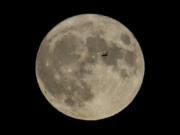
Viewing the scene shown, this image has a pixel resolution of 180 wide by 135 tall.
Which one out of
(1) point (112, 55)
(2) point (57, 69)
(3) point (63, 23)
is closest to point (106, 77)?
(1) point (112, 55)

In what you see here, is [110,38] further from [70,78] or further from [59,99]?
[59,99]

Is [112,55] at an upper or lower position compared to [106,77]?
upper

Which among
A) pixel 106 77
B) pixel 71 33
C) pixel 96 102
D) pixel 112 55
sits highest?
pixel 71 33

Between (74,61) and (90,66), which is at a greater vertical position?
(74,61)

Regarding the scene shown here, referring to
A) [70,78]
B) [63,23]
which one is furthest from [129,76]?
[63,23]

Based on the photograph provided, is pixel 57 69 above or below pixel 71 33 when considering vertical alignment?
below

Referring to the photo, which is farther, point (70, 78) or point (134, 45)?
point (134, 45)

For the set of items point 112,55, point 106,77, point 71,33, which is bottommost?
point 106,77

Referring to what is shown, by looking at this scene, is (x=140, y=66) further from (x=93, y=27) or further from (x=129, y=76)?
(x=93, y=27)

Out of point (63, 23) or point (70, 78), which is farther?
point (63, 23)
